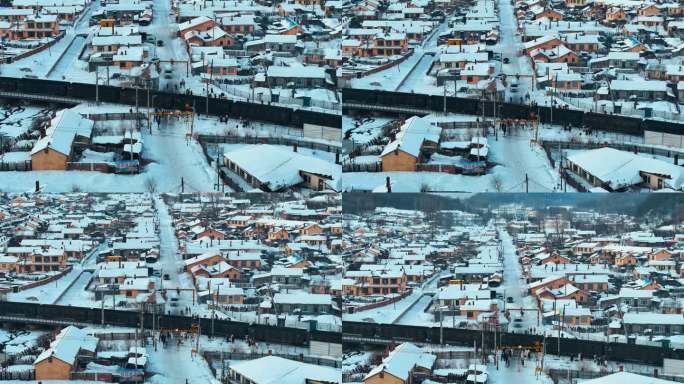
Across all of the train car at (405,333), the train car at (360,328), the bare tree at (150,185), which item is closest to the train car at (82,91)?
the bare tree at (150,185)

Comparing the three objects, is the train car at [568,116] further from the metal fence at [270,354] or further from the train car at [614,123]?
the metal fence at [270,354]

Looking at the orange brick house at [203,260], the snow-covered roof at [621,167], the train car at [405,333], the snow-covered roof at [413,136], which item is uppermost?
the snow-covered roof at [413,136]

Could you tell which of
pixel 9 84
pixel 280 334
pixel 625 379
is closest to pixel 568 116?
pixel 625 379

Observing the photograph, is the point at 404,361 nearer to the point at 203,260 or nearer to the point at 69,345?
the point at 203,260

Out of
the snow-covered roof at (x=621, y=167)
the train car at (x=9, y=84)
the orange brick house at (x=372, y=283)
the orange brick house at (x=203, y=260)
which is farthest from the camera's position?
the orange brick house at (x=372, y=283)

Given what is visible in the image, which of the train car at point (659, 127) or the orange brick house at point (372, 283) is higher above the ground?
the train car at point (659, 127)

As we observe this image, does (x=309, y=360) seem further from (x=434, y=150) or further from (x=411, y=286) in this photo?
(x=434, y=150)

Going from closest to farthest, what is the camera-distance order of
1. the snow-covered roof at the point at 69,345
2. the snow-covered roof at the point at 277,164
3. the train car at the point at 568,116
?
1. the snow-covered roof at the point at 277,164
2. the train car at the point at 568,116
3. the snow-covered roof at the point at 69,345

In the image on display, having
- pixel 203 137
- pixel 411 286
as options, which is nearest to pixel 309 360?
pixel 411 286

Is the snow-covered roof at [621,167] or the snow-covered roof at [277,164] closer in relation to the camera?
the snow-covered roof at [621,167]

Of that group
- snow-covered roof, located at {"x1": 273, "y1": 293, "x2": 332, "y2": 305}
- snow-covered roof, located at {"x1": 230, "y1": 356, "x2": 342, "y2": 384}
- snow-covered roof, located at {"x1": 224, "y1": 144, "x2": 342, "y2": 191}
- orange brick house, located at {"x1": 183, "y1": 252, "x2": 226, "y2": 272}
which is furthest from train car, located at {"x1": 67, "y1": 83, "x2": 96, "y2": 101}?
snow-covered roof, located at {"x1": 230, "y1": 356, "x2": 342, "y2": 384}

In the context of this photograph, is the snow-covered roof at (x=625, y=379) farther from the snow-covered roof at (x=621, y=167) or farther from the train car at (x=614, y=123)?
the train car at (x=614, y=123)
